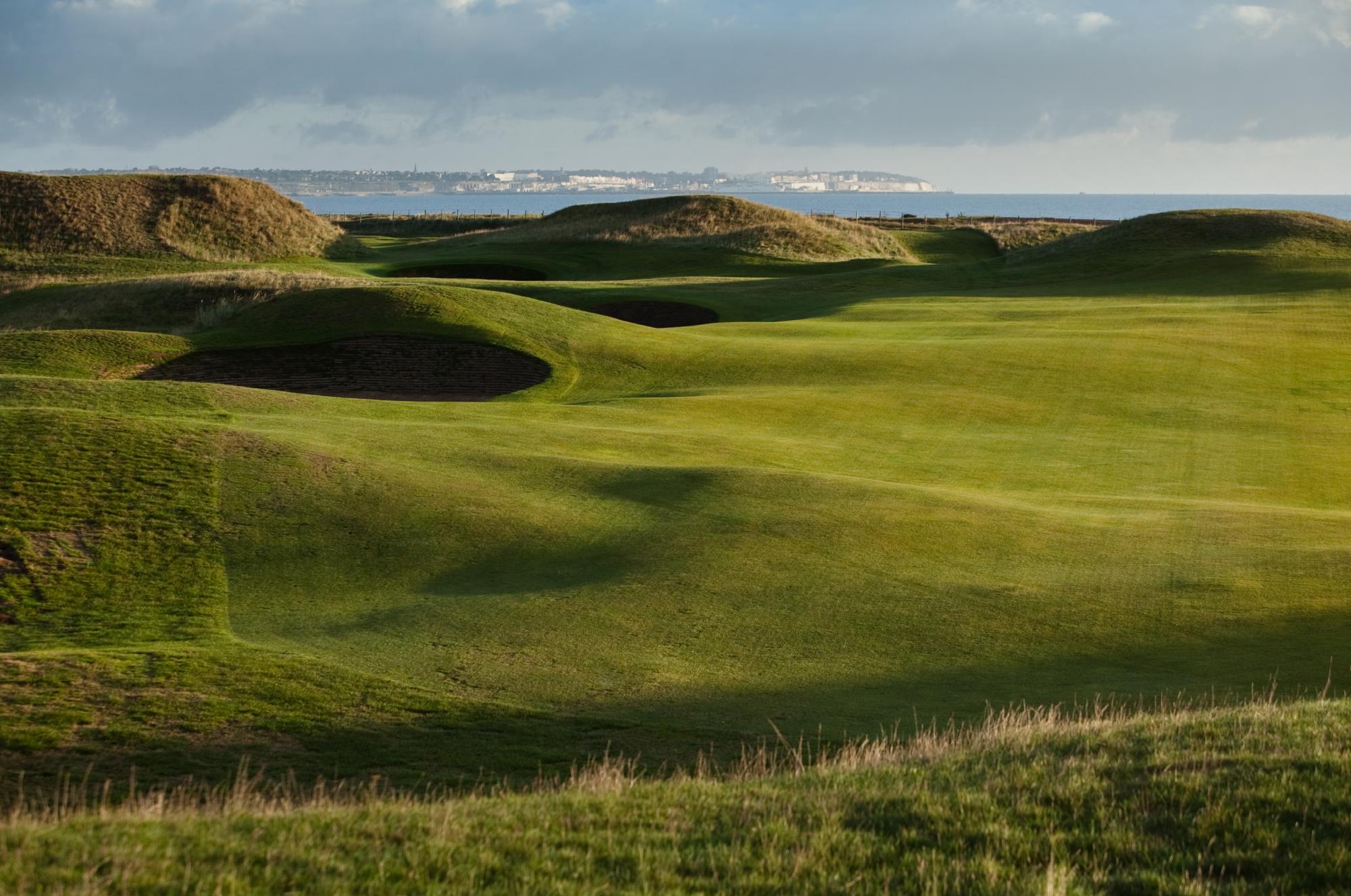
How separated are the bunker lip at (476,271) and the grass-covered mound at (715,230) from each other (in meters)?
8.62

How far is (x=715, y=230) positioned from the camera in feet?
264

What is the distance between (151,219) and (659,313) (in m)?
34.2

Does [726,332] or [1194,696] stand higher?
[726,332]

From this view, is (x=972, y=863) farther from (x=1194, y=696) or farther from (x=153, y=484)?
(x=153, y=484)

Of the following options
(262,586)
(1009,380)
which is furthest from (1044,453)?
(262,586)

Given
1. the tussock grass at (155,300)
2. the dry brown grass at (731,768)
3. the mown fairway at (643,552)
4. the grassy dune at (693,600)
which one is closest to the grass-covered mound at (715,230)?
the tussock grass at (155,300)

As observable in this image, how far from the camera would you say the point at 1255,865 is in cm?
605

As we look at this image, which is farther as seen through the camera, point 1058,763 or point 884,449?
point 884,449

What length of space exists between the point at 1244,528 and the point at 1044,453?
678 cm

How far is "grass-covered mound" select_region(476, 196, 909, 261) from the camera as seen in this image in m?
76.4

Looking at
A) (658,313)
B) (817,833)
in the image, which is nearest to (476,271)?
(658,313)

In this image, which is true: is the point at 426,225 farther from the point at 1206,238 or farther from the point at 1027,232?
the point at 1206,238

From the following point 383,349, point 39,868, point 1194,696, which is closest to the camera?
point 39,868

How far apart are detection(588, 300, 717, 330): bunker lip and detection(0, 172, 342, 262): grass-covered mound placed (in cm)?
2699
